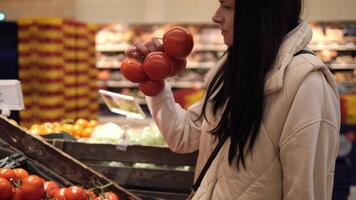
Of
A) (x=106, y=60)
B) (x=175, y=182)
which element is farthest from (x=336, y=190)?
(x=106, y=60)

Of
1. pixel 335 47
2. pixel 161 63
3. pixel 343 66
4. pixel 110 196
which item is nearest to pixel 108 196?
pixel 110 196

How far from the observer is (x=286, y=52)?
1.37 m

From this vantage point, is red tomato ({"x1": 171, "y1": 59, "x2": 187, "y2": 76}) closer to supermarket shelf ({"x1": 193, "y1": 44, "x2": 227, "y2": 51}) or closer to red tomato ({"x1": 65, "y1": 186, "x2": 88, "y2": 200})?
red tomato ({"x1": 65, "y1": 186, "x2": 88, "y2": 200})

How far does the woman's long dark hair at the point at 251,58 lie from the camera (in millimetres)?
1337

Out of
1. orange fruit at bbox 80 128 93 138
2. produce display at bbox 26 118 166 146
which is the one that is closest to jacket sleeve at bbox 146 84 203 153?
produce display at bbox 26 118 166 146

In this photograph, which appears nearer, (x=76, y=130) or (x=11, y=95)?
(x=11, y=95)

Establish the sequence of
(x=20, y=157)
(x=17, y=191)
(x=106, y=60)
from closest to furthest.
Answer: (x=17, y=191), (x=20, y=157), (x=106, y=60)

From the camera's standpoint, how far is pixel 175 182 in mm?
2627

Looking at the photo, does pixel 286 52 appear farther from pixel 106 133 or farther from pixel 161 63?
pixel 106 133

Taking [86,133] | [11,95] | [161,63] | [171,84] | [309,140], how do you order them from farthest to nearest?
[171,84] → [86,133] → [11,95] → [161,63] → [309,140]

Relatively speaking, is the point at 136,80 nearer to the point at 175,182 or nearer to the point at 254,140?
the point at 254,140

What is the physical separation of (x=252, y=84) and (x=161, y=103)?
614 mm

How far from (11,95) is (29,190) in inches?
33.5

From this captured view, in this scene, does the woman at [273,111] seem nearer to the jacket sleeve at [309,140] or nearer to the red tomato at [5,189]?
the jacket sleeve at [309,140]
